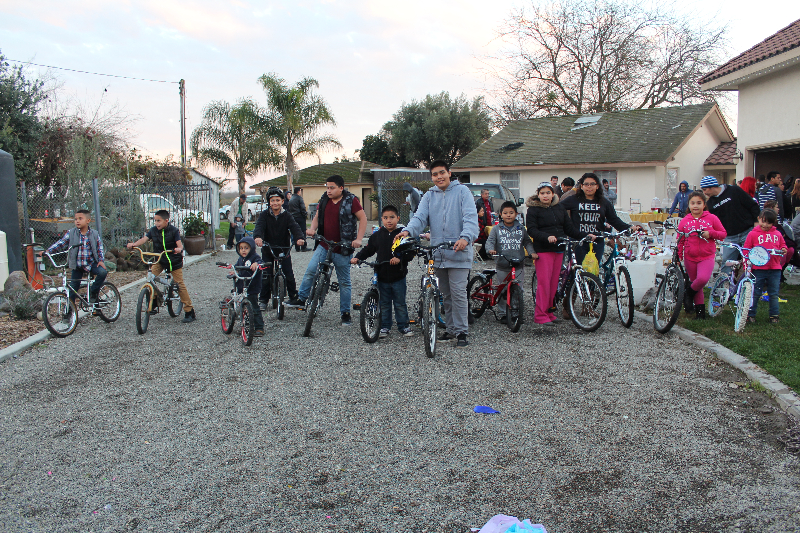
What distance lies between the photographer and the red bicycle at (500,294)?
24.2 ft

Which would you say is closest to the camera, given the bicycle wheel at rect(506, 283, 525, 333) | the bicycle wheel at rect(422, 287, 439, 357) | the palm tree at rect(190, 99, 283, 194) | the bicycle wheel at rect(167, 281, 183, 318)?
the bicycle wheel at rect(422, 287, 439, 357)

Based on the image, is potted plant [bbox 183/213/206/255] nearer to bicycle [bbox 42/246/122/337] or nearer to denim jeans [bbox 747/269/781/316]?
bicycle [bbox 42/246/122/337]

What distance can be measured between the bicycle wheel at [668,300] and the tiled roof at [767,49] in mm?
7266

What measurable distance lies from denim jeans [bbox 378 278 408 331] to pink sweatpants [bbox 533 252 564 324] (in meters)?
1.66

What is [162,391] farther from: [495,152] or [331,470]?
[495,152]

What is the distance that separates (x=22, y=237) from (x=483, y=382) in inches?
435

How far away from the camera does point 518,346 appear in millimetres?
6824

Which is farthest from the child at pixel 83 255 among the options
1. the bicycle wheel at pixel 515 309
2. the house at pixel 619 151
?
the house at pixel 619 151

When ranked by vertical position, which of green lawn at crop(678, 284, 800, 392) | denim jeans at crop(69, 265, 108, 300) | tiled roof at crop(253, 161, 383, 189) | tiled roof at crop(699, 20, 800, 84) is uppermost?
tiled roof at crop(253, 161, 383, 189)

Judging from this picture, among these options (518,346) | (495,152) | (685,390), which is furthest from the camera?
(495,152)

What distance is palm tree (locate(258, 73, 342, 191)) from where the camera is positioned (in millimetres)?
31906

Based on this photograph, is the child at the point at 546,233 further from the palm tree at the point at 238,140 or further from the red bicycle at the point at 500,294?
the palm tree at the point at 238,140

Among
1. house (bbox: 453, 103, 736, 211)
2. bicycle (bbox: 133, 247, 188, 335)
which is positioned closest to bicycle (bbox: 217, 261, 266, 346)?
bicycle (bbox: 133, 247, 188, 335)

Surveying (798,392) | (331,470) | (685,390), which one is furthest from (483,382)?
(798,392)
